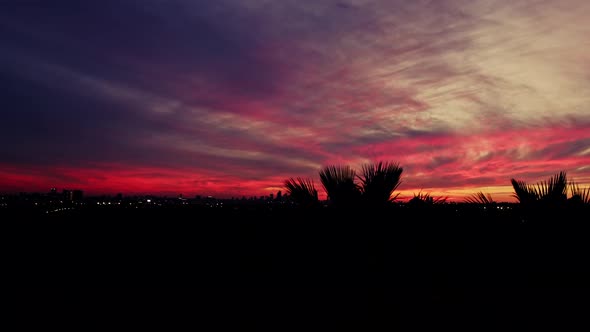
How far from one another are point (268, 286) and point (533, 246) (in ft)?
17.1

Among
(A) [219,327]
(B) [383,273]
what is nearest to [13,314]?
(A) [219,327]

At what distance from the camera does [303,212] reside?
8.09 m

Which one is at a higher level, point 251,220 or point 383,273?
point 251,220

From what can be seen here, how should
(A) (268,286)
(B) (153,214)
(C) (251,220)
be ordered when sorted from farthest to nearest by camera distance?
(B) (153,214)
(C) (251,220)
(A) (268,286)

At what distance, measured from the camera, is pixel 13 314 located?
6.64 metres

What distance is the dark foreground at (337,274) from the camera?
6.23m

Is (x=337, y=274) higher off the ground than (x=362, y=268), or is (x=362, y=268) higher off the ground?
(x=362, y=268)

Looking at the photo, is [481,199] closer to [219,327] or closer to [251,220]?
[251,220]

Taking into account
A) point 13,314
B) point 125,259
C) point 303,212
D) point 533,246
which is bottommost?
point 13,314

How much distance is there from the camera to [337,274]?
758 cm

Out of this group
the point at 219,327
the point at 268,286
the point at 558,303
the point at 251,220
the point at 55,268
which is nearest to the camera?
the point at 219,327

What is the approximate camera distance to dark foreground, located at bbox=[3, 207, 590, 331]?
6.23 meters

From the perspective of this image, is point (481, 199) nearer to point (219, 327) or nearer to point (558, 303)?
point (558, 303)

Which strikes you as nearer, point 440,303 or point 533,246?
point 440,303
